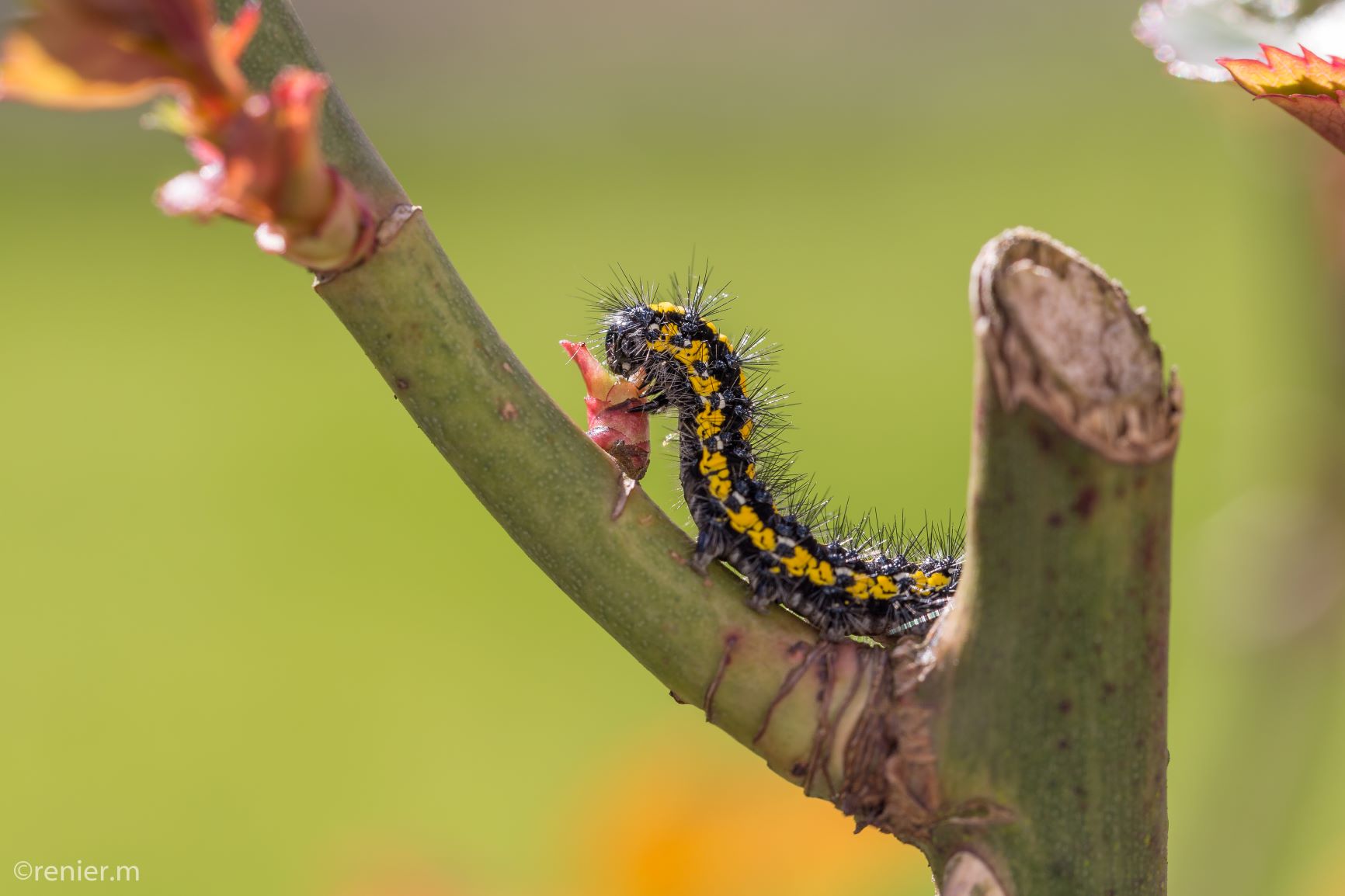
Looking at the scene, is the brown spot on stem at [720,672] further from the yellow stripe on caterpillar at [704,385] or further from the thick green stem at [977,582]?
the yellow stripe on caterpillar at [704,385]

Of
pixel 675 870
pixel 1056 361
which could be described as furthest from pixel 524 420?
pixel 675 870

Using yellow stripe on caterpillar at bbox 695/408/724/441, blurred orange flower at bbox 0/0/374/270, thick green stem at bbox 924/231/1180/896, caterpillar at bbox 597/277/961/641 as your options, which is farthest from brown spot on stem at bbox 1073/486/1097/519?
yellow stripe on caterpillar at bbox 695/408/724/441

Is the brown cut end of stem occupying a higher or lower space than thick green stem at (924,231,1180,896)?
higher

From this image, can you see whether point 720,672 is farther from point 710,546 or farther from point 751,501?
point 751,501

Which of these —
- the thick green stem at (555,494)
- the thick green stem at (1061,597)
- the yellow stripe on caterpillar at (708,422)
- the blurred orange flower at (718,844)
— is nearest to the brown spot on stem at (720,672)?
the thick green stem at (555,494)

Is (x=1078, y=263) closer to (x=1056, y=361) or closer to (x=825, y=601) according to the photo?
(x=1056, y=361)

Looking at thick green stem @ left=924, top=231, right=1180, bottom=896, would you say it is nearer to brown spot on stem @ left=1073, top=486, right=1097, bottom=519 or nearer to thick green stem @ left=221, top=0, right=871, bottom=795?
brown spot on stem @ left=1073, top=486, right=1097, bottom=519

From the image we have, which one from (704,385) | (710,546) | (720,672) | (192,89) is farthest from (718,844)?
(192,89)
